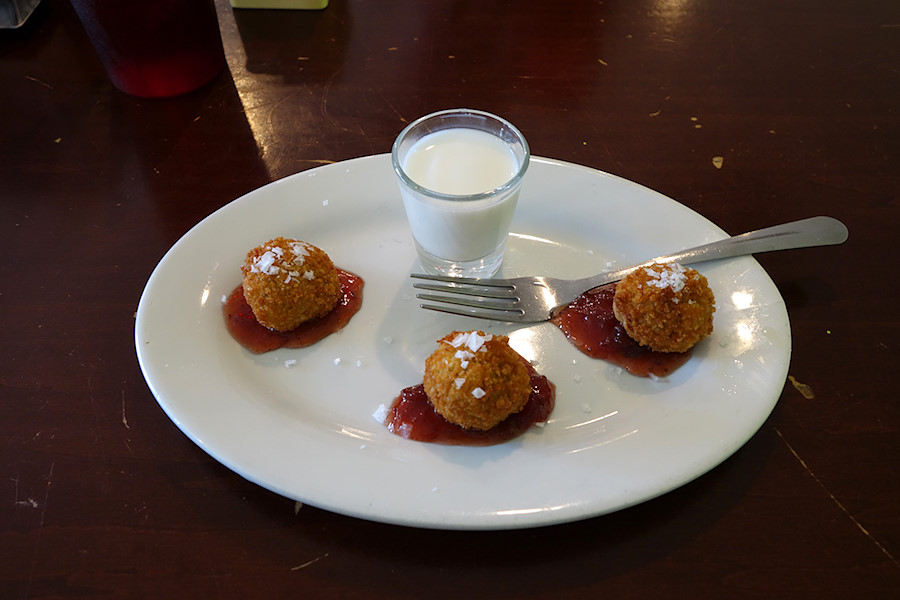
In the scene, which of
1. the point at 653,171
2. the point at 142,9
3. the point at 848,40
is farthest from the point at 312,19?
the point at 848,40

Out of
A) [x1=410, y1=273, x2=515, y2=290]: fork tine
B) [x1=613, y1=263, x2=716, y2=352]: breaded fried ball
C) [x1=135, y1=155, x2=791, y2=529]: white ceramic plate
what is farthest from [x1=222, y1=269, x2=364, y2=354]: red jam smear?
[x1=613, y1=263, x2=716, y2=352]: breaded fried ball

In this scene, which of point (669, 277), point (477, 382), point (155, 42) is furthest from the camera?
point (155, 42)

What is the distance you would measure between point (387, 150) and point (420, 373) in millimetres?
665

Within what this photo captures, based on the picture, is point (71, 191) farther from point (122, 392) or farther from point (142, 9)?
point (122, 392)

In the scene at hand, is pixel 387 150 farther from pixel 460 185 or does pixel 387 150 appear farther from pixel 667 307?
pixel 667 307

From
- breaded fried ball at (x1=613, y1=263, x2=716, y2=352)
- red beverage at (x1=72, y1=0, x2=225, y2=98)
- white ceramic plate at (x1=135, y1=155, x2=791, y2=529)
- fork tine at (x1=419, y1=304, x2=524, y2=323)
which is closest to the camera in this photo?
white ceramic plate at (x1=135, y1=155, x2=791, y2=529)

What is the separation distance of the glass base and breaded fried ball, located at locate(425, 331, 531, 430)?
267 mm

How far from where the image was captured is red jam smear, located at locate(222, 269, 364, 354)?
1.14m

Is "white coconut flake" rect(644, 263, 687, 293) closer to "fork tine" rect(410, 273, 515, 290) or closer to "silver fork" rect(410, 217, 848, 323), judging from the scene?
"silver fork" rect(410, 217, 848, 323)

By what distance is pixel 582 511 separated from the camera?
88cm

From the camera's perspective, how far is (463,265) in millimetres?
1253

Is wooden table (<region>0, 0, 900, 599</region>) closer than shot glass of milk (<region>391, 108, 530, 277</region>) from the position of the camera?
Yes

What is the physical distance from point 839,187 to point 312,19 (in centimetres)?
149

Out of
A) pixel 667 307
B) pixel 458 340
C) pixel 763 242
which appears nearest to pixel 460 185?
pixel 458 340
